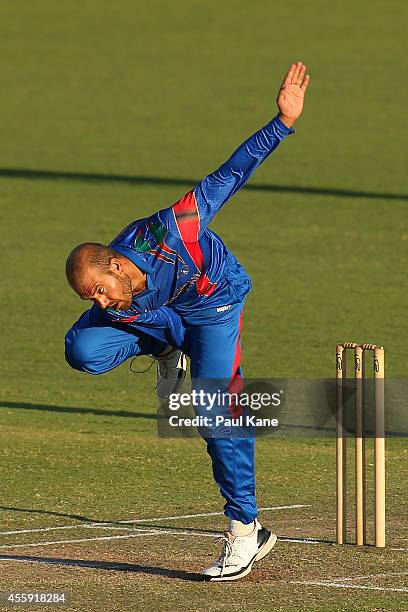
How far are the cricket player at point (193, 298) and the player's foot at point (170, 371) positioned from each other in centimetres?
3

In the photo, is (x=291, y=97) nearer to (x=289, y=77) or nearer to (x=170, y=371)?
(x=289, y=77)

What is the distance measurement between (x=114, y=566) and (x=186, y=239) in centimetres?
176

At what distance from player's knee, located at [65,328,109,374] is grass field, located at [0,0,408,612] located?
104 cm

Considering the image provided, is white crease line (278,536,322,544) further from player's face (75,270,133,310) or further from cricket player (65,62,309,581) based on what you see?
player's face (75,270,133,310)

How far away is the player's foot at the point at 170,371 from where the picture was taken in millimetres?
8906

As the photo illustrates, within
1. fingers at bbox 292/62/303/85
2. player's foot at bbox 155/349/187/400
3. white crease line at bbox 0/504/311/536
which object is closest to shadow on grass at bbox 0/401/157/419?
white crease line at bbox 0/504/311/536

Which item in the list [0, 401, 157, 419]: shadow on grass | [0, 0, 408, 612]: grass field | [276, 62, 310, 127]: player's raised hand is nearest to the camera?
[276, 62, 310, 127]: player's raised hand

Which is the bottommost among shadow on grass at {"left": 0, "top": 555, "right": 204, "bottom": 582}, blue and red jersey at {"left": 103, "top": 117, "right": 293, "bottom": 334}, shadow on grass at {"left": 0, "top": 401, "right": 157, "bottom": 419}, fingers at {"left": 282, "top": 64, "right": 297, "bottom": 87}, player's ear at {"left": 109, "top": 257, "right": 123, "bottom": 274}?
shadow on grass at {"left": 0, "top": 555, "right": 204, "bottom": 582}

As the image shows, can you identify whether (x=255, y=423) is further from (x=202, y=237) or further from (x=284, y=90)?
(x=284, y=90)

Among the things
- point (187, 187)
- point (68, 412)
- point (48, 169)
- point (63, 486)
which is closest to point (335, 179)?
point (187, 187)

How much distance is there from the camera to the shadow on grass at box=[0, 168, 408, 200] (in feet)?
107

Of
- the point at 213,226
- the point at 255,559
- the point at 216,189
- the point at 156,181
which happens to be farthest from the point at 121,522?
the point at 156,181

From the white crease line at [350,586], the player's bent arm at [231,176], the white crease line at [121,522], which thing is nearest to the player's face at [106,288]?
the player's bent arm at [231,176]

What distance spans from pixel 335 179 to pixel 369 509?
2443 cm
